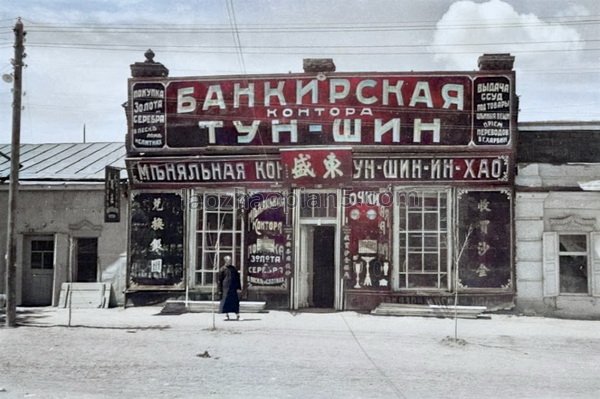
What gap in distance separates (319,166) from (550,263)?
667 centimetres

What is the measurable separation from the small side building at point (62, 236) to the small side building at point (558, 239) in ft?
37.1

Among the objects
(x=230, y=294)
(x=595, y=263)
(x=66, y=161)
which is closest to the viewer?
(x=230, y=294)

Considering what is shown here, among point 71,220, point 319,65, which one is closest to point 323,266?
point 319,65

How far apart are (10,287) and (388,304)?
9.42 m

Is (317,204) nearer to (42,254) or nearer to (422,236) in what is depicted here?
(422,236)

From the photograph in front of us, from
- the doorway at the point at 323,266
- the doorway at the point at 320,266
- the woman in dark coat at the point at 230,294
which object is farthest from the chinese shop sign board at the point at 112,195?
the doorway at the point at 323,266

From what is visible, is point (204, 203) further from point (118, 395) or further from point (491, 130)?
point (118, 395)

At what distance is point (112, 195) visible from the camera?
18.5 m

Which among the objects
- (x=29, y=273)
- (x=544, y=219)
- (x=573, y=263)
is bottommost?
(x=29, y=273)

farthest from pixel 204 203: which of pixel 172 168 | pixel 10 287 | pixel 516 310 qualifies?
pixel 516 310

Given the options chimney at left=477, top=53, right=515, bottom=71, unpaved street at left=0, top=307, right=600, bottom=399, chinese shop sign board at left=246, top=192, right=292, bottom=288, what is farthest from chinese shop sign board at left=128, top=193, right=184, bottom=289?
chimney at left=477, top=53, right=515, bottom=71

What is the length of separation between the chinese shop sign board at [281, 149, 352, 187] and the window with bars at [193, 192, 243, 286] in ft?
6.20

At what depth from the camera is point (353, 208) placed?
692 inches

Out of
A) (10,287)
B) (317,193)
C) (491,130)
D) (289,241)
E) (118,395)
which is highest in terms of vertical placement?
(491,130)
